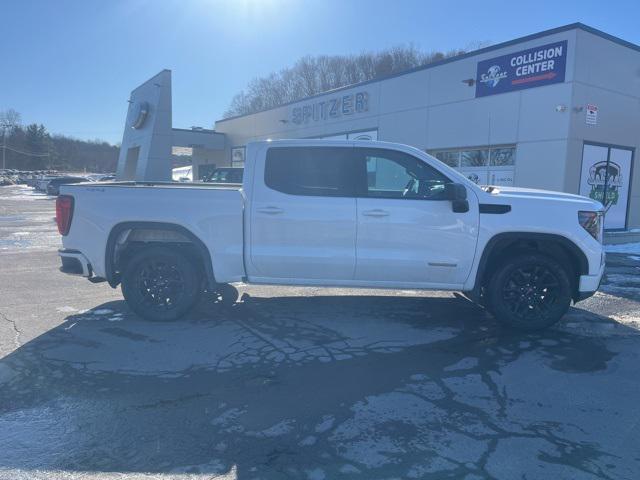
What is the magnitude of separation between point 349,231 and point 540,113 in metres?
11.4

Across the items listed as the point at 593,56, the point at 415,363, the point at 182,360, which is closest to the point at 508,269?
the point at 415,363

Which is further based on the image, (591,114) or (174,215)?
(591,114)

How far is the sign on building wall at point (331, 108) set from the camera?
69.3ft

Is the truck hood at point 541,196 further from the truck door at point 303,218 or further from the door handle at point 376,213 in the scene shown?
the truck door at point 303,218

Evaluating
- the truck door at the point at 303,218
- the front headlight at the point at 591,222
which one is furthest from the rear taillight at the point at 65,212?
the front headlight at the point at 591,222

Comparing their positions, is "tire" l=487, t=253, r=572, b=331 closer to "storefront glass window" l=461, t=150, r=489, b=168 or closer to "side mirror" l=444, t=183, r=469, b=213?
"side mirror" l=444, t=183, r=469, b=213

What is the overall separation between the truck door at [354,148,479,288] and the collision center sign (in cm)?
1072

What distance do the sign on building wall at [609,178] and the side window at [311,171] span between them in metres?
11.5

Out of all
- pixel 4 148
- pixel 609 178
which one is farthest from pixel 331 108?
pixel 4 148

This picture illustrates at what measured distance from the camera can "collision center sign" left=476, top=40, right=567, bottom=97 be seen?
13672 millimetres

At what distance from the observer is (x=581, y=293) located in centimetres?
540

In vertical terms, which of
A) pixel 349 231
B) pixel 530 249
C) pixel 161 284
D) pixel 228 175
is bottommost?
pixel 161 284

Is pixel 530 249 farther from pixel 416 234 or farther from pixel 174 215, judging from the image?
pixel 174 215

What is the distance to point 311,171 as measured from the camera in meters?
5.53
